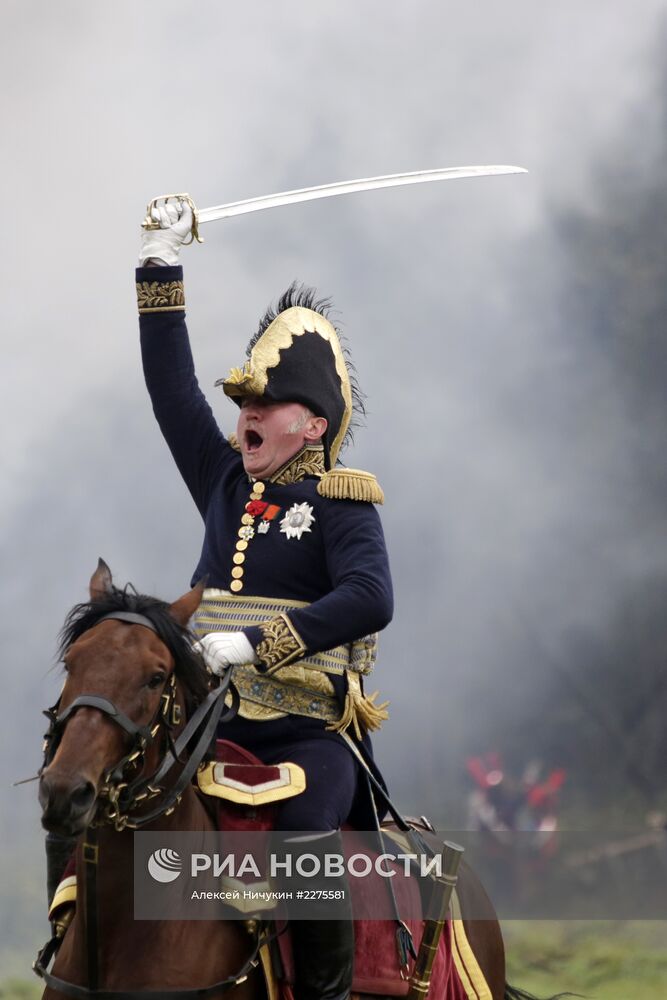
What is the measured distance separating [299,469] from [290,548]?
0.26m

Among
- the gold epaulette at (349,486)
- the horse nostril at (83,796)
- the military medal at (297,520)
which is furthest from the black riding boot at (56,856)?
the gold epaulette at (349,486)

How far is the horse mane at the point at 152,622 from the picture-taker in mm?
2369

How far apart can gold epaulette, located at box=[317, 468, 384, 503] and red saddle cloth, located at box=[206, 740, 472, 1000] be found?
0.65 meters

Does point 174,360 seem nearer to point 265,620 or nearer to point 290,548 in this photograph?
point 290,548

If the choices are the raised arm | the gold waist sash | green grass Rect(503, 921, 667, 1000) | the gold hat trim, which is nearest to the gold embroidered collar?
the gold hat trim

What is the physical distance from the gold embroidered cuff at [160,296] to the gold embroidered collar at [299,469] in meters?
0.49

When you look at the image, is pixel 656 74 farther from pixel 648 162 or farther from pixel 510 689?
pixel 510 689

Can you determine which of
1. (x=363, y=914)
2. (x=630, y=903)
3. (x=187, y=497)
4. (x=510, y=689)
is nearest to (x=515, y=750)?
(x=510, y=689)

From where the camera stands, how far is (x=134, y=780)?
2.26m

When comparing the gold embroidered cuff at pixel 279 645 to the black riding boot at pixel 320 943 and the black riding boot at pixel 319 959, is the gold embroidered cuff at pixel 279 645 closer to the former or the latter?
the black riding boot at pixel 320 943

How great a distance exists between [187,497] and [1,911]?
2.70 meters

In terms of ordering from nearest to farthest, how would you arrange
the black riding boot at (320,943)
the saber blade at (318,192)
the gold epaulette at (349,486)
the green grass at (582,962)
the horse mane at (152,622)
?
the horse mane at (152,622), the black riding boot at (320,943), the gold epaulette at (349,486), the saber blade at (318,192), the green grass at (582,962)

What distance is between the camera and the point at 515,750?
873cm

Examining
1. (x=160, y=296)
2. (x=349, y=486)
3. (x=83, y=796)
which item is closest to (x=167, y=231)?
(x=160, y=296)
